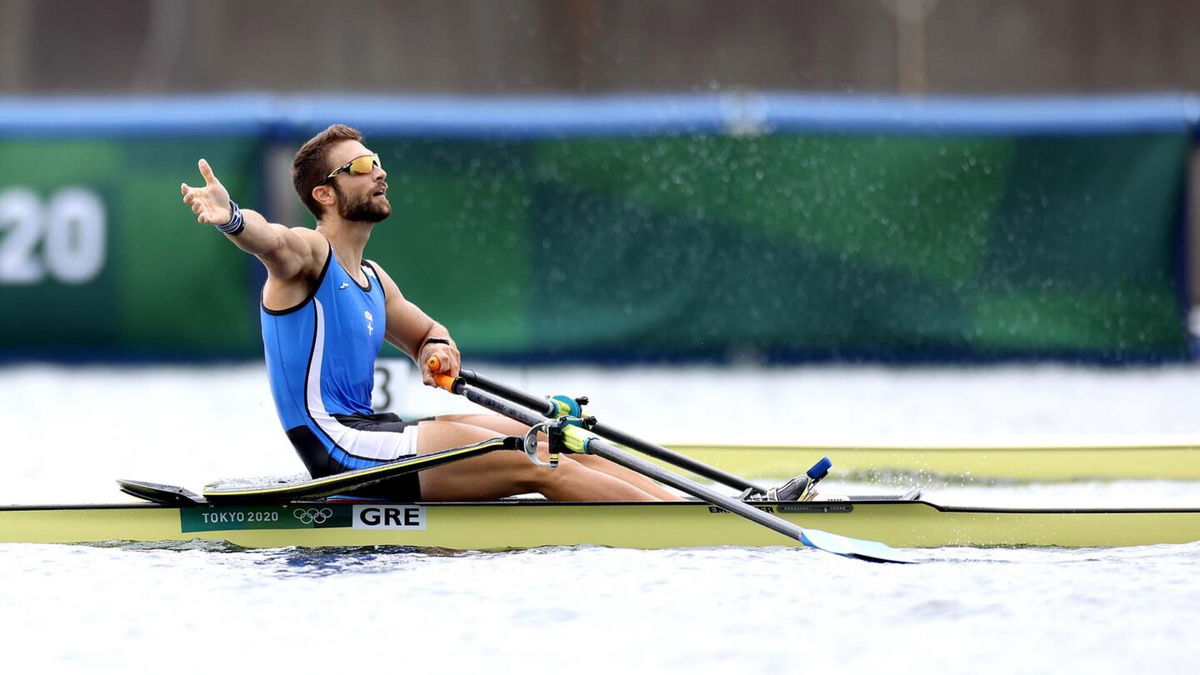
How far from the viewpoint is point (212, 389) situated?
31.5ft

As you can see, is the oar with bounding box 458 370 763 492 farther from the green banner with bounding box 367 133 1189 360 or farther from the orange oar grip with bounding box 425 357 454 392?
the green banner with bounding box 367 133 1189 360

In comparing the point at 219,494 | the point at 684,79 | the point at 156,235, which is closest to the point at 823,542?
the point at 219,494

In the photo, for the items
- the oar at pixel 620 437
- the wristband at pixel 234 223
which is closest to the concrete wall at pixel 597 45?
the oar at pixel 620 437

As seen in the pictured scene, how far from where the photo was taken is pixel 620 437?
5.52 metres

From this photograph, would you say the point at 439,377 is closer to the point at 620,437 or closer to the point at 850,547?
the point at 620,437

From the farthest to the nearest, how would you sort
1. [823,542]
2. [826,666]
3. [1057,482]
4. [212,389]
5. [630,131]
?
[630,131], [212,389], [1057,482], [823,542], [826,666]

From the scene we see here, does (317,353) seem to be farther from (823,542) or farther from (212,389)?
(212,389)

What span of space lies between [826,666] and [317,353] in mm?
1800

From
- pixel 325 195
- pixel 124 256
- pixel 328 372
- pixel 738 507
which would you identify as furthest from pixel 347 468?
pixel 124 256

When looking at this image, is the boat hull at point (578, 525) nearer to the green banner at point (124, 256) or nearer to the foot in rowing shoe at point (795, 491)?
the foot in rowing shoe at point (795, 491)

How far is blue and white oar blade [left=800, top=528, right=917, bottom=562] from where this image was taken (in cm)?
472

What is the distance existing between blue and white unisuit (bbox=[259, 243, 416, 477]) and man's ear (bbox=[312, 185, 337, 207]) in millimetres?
228

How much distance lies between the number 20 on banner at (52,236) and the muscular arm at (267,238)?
5.90m

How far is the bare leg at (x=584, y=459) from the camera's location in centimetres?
519
